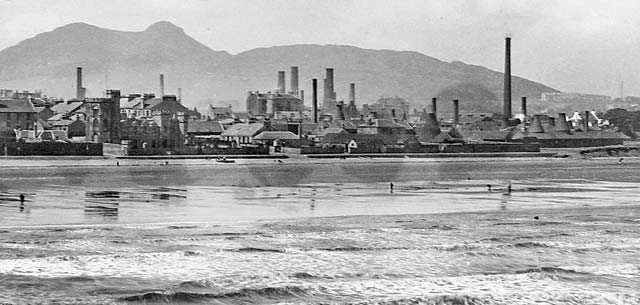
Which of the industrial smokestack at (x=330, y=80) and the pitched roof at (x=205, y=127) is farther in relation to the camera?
the industrial smokestack at (x=330, y=80)

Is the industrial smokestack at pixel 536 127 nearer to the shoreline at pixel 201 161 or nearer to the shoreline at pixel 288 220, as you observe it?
the shoreline at pixel 201 161

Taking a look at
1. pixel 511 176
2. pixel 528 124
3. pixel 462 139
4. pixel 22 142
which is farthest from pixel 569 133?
pixel 22 142

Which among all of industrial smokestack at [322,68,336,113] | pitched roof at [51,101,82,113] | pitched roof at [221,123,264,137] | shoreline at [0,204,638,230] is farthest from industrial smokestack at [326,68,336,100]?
shoreline at [0,204,638,230]

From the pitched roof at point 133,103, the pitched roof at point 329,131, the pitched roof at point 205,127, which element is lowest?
the pitched roof at point 329,131

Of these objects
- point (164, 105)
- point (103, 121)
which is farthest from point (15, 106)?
point (164, 105)

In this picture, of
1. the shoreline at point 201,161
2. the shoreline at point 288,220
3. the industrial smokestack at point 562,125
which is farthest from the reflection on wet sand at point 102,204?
the industrial smokestack at point 562,125

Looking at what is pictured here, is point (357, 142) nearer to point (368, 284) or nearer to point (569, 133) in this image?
point (569, 133)

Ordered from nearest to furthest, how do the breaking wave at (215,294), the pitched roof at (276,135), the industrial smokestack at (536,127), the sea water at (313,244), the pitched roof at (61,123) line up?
1. the breaking wave at (215,294)
2. the sea water at (313,244)
3. the pitched roof at (276,135)
4. the pitched roof at (61,123)
5. the industrial smokestack at (536,127)
